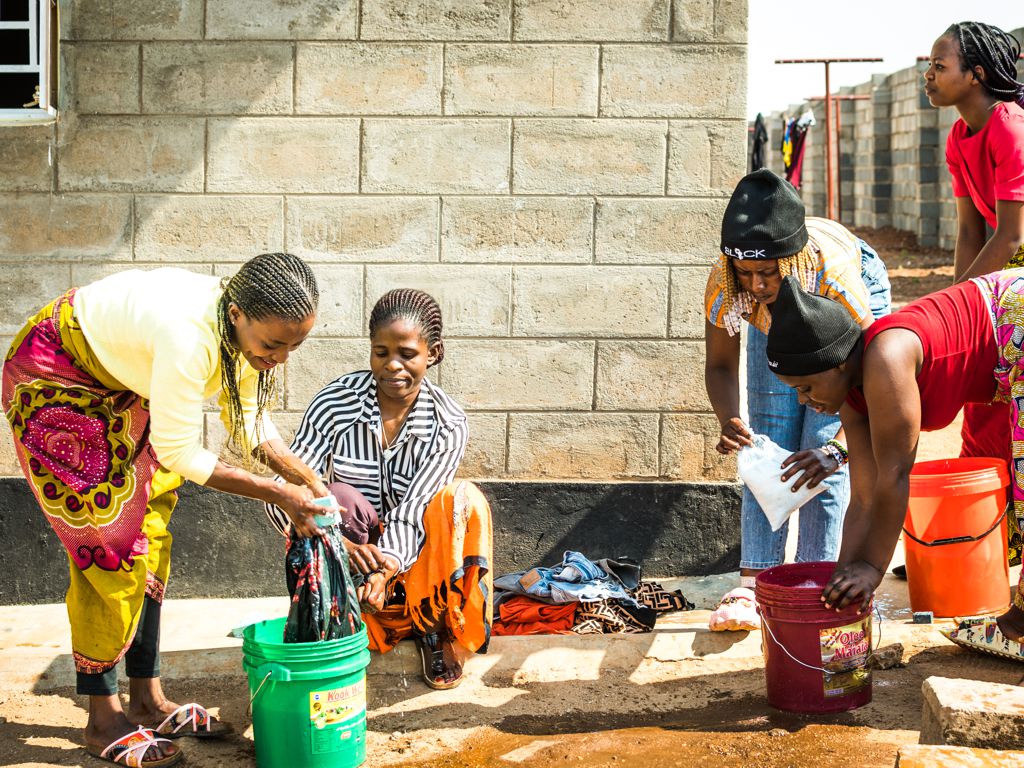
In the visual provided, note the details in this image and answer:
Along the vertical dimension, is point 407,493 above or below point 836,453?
below

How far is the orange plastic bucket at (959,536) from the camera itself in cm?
461

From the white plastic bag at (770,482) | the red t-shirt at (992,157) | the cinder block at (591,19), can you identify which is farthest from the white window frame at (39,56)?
the red t-shirt at (992,157)

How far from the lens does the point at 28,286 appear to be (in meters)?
5.33

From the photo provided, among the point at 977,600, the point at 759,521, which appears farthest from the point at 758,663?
the point at 977,600

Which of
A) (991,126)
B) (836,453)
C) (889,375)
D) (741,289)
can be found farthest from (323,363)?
(991,126)

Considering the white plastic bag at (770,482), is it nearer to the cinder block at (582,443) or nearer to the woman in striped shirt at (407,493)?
the woman in striped shirt at (407,493)

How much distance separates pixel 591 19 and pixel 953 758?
3504mm

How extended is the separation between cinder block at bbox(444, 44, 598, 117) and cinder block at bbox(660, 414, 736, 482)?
1.46 metres

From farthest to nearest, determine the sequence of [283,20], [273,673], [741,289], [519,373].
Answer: [519,373]
[283,20]
[741,289]
[273,673]

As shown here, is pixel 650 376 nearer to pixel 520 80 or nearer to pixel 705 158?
pixel 705 158

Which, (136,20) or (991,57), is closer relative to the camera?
(991,57)

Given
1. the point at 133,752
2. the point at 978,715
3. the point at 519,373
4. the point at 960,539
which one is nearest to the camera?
the point at 978,715

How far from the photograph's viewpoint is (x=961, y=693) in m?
3.40

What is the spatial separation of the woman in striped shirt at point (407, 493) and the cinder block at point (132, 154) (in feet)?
4.63
